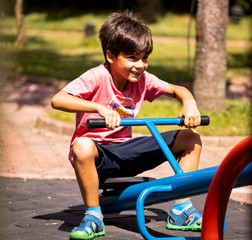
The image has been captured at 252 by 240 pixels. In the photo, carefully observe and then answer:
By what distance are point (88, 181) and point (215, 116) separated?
4.01m

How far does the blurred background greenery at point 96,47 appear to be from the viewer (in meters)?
5.83

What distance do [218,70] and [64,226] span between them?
14.4ft

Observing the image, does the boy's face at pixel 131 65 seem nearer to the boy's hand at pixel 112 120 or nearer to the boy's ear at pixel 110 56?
the boy's ear at pixel 110 56

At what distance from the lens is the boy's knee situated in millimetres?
2578

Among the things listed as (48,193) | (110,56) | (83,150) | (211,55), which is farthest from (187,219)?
(211,55)

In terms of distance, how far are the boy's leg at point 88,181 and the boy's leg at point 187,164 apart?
442 mm

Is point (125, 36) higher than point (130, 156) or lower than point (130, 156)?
higher

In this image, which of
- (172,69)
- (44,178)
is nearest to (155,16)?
(172,69)

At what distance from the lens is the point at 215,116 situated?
640cm

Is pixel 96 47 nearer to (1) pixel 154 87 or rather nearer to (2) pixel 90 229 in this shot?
(1) pixel 154 87

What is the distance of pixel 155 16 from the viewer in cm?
2597

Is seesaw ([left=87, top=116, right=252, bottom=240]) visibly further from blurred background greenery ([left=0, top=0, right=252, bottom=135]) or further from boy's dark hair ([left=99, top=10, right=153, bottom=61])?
blurred background greenery ([left=0, top=0, right=252, bottom=135])

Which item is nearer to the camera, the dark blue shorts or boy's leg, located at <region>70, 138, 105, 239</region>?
boy's leg, located at <region>70, 138, 105, 239</region>

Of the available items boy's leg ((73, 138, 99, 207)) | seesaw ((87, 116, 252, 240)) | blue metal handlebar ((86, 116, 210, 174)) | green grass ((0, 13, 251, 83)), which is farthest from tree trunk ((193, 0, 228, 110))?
boy's leg ((73, 138, 99, 207))
